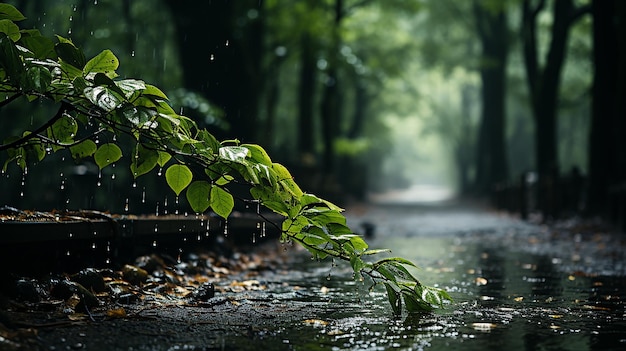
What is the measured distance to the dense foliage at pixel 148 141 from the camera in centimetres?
348

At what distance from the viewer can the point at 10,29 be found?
3500 millimetres

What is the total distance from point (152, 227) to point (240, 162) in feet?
6.68

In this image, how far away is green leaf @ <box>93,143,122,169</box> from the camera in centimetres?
411

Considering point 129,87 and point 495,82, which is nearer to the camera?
point 129,87

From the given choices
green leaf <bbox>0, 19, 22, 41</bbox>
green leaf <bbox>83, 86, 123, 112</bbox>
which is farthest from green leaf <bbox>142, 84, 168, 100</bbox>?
green leaf <bbox>0, 19, 22, 41</bbox>

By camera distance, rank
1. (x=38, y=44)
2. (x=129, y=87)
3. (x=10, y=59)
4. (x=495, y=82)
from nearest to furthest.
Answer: (x=10, y=59), (x=129, y=87), (x=38, y=44), (x=495, y=82)

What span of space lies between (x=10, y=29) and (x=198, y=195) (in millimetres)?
1313

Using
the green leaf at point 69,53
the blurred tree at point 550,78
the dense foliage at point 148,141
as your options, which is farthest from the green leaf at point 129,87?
the blurred tree at point 550,78

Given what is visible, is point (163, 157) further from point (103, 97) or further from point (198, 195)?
point (103, 97)

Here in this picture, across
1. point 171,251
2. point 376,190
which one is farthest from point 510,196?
point 376,190

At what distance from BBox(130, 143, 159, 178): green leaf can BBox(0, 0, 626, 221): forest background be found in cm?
94

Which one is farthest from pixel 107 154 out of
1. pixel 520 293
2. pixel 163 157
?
pixel 520 293

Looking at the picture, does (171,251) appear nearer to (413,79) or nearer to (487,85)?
(487,85)

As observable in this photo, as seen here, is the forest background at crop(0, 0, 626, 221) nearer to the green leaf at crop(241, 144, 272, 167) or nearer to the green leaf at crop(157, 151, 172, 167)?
the green leaf at crop(157, 151, 172, 167)
